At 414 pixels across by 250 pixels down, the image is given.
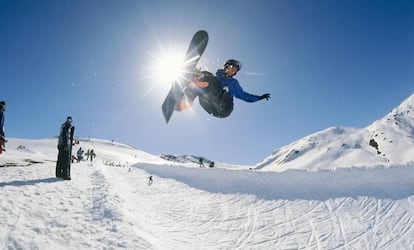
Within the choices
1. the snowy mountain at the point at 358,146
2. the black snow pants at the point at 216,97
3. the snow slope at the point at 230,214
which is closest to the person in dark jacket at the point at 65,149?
the snow slope at the point at 230,214

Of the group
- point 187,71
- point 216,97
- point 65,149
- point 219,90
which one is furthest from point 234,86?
point 65,149

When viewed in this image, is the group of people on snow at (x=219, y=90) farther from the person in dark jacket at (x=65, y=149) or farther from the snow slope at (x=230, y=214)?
the person in dark jacket at (x=65, y=149)

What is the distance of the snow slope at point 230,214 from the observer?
5488mm

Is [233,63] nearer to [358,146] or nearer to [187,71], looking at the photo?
[187,71]

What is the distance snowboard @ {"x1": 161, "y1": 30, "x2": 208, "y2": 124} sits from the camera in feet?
21.1

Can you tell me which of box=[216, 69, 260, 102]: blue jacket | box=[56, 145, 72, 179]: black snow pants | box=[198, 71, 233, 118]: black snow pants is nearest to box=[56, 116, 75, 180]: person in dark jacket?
box=[56, 145, 72, 179]: black snow pants

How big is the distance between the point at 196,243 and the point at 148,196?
5448 millimetres

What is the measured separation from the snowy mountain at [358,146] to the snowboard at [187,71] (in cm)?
9546

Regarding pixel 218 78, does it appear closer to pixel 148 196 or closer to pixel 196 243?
pixel 196 243

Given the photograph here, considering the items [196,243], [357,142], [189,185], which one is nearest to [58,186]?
[196,243]

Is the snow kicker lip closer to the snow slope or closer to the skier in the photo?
the snow slope

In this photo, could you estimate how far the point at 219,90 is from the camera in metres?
6.44

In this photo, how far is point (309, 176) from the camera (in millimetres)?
11625

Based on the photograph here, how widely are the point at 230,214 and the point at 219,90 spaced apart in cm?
481
